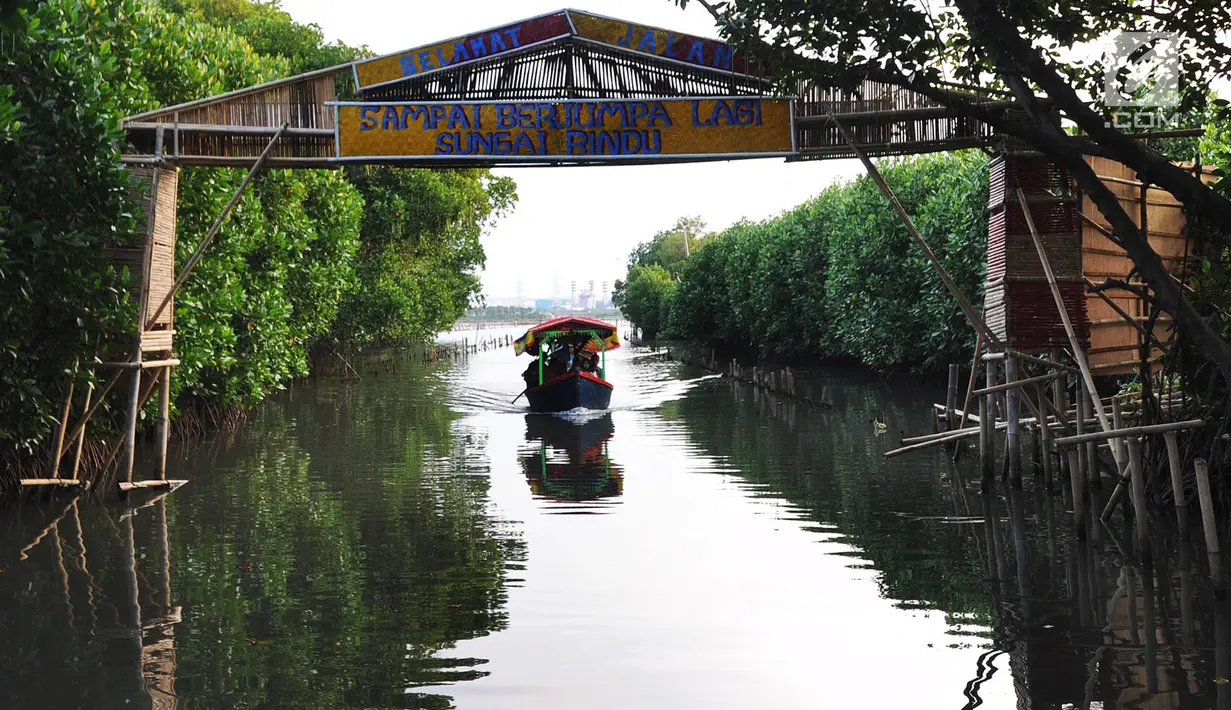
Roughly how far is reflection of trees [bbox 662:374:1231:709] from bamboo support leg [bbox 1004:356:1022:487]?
0.34 meters

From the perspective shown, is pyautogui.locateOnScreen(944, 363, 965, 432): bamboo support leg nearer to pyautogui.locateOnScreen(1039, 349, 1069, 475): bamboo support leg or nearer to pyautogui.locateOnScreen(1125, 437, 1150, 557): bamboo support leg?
pyautogui.locateOnScreen(1039, 349, 1069, 475): bamboo support leg

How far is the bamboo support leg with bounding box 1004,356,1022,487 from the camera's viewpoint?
12.5m

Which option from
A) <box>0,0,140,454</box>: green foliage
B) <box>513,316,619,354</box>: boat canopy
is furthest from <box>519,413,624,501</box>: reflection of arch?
<box>0,0,140,454</box>: green foliage

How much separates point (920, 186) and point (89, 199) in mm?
22701

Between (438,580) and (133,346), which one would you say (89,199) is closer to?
(133,346)

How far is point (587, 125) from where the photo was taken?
12.5 metres

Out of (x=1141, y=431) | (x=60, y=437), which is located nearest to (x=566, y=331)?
(x=60, y=437)

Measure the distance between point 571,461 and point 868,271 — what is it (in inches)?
637

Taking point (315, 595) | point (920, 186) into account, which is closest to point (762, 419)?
point (920, 186)

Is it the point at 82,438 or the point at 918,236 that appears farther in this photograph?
the point at 82,438

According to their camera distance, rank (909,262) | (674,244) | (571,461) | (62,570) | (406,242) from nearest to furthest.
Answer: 1. (62,570)
2. (571,461)
3. (909,262)
4. (406,242)
5. (674,244)

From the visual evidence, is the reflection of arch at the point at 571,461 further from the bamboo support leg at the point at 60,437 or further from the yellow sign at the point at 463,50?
the bamboo support leg at the point at 60,437

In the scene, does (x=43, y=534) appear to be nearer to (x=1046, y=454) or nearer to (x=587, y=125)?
(x=587, y=125)

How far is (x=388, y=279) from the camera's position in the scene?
1465 inches
